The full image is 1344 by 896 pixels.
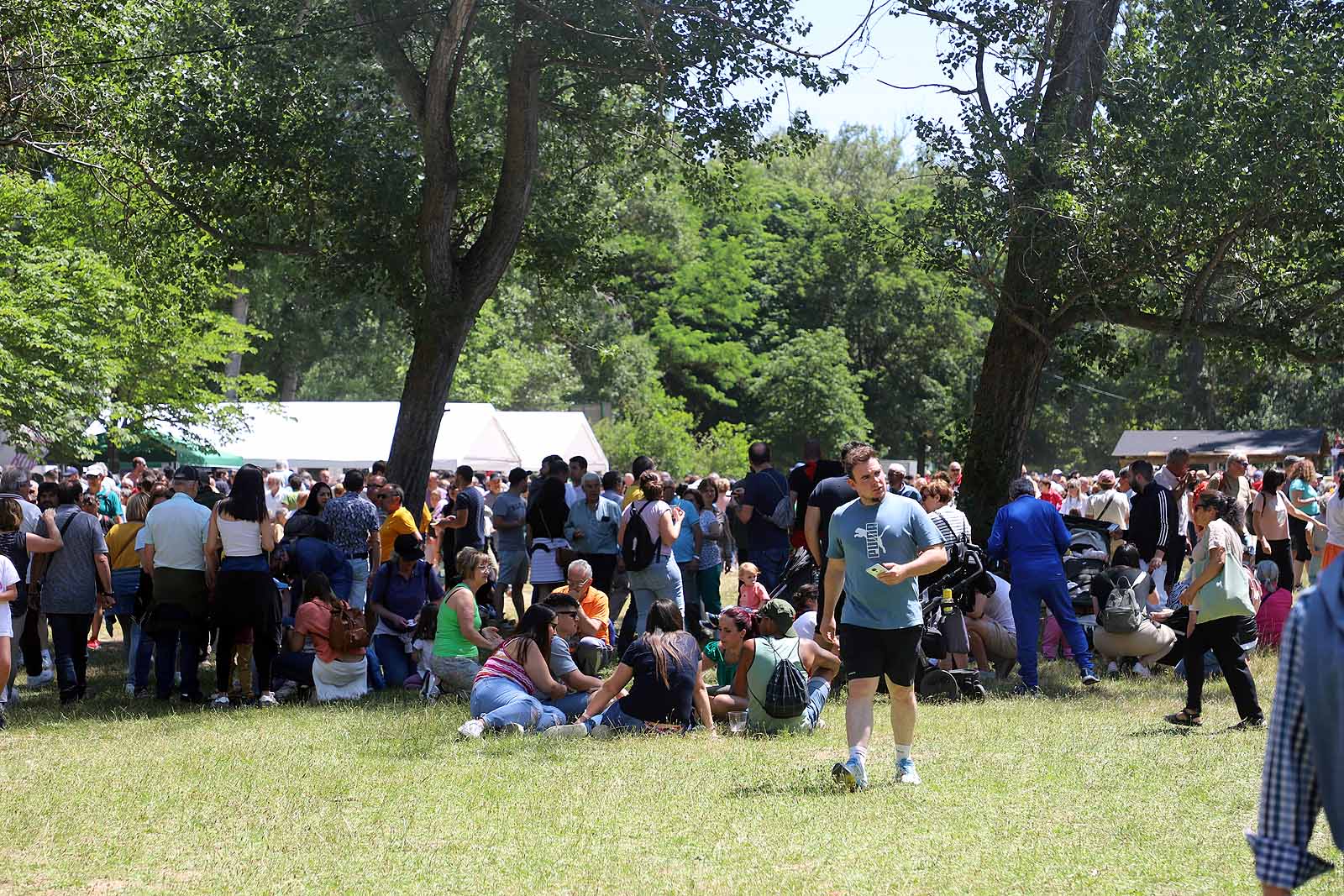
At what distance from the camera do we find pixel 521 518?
1434cm

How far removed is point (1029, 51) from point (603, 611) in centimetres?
854

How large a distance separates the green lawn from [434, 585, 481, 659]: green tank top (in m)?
0.80

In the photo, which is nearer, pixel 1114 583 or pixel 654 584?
pixel 1114 583

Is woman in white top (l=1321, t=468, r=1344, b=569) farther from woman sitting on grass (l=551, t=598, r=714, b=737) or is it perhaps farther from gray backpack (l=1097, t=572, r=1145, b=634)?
woman sitting on grass (l=551, t=598, r=714, b=737)

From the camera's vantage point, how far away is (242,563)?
10.5 meters

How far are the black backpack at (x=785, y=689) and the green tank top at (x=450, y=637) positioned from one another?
2548 millimetres

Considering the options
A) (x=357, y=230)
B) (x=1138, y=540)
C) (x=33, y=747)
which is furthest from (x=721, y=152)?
(x=33, y=747)

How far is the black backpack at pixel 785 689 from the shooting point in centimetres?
902

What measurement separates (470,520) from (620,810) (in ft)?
26.3

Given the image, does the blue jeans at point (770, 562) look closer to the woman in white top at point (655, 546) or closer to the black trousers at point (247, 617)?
the woman in white top at point (655, 546)

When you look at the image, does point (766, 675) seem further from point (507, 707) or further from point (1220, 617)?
point (1220, 617)

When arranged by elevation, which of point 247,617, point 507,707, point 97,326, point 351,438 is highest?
point 97,326

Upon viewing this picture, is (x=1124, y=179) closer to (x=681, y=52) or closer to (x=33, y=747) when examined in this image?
(x=681, y=52)

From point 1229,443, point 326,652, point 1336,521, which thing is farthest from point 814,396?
point 326,652
